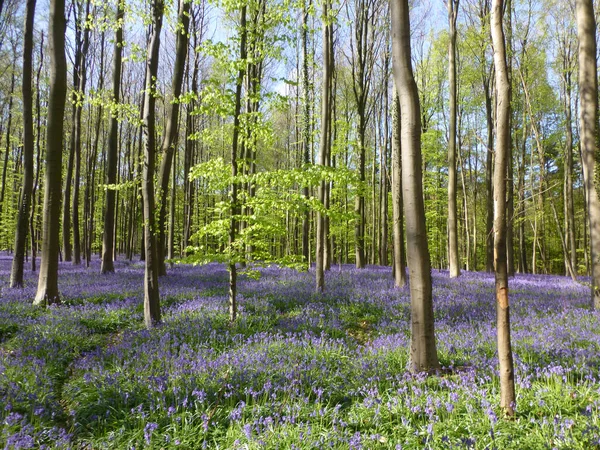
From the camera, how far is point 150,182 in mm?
7137

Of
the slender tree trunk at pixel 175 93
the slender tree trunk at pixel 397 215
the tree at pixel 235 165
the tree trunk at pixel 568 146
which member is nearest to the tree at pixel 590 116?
the slender tree trunk at pixel 397 215

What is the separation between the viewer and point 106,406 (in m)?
3.94

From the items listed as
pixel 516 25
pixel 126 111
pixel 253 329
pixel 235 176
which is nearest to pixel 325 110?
pixel 235 176

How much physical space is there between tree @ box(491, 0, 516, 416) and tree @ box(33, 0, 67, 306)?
367 inches

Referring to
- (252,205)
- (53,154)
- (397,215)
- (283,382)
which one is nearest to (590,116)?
(397,215)

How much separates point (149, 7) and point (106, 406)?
7736 mm

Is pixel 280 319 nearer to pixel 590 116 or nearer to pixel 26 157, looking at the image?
pixel 590 116

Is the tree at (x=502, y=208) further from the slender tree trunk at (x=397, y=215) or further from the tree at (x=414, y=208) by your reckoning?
the slender tree trunk at (x=397, y=215)

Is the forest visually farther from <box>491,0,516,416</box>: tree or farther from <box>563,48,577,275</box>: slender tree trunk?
<box>563,48,577,275</box>: slender tree trunk

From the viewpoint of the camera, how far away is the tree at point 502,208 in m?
3.40

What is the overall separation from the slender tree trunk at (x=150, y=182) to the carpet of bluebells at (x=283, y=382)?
48 centimetres

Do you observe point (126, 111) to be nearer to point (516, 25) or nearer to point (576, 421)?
point (576, 421)

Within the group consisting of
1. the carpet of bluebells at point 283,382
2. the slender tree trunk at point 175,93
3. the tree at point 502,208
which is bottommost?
the carpet of bluebells at point 283,382

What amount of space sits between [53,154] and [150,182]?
3.67m
